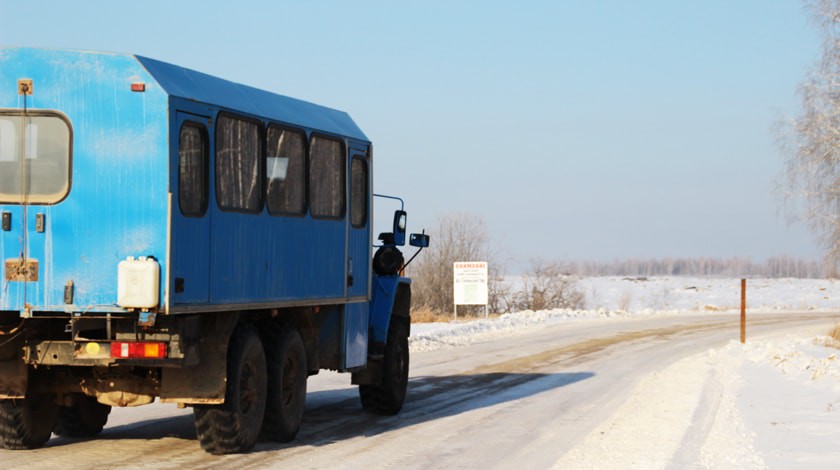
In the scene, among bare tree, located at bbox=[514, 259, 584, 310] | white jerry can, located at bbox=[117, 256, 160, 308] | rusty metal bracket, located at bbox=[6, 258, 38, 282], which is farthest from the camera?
bare tree, located at bbox=[514, 259, 584, 310]

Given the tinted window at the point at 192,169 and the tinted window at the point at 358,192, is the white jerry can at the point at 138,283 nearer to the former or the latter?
the tinted window at the point at 192,169

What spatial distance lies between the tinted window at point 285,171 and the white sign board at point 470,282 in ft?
85.6

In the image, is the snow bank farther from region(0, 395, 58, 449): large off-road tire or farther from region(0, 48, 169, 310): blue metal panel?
region(0, 48, 169, 310): blue metal panel

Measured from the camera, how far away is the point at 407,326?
15.8m

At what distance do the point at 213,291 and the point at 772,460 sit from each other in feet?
17.2

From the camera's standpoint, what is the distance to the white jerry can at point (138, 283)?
381 inches

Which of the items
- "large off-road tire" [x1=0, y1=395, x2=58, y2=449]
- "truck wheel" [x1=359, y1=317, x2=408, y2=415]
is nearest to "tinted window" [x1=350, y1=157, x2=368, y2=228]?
"truck wheel" [x1=359, y1=317, x2=408, y2=415]

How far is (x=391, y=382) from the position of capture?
14.9 meters

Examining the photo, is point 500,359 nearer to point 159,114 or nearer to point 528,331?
point 528,331

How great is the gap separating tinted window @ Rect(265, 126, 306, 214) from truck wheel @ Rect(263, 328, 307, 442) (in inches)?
50.5

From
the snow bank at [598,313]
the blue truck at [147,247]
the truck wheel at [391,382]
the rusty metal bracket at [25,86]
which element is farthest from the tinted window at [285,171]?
the snow bank at [598,313]

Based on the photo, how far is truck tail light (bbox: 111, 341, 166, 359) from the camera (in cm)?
1000

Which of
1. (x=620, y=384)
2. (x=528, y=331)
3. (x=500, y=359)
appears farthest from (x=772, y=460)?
(x=528, y=331)

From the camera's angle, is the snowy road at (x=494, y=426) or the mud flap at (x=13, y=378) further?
the snowy road at (x=494, y=426)
